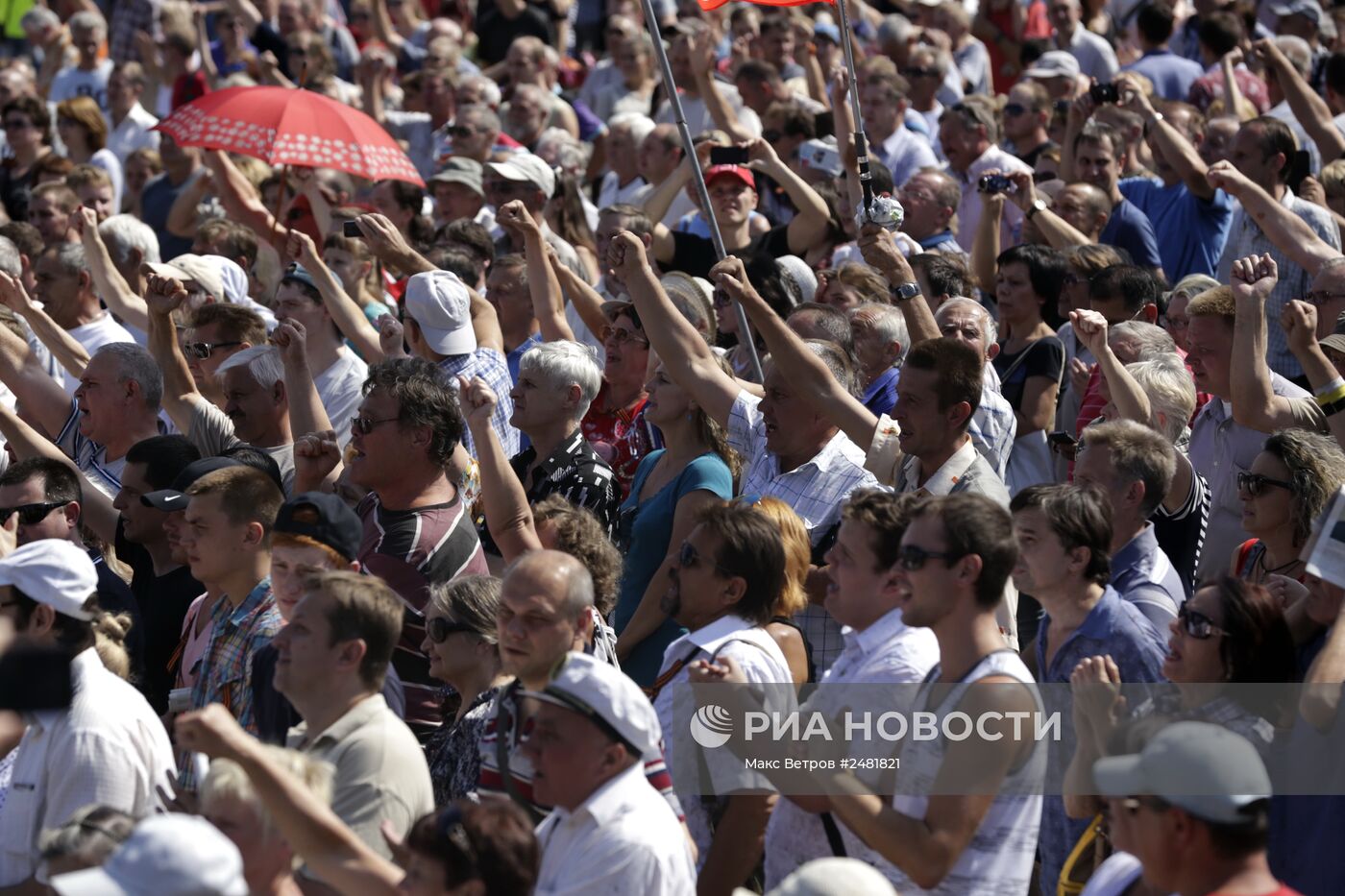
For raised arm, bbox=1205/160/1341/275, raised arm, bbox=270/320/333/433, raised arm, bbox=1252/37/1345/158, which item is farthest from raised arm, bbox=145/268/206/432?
raised arm, bbox=1252/37/1345/158

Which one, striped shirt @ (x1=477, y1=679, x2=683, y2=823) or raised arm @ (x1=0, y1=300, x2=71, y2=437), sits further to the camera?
raised arm @ (x1=0, y1=300, x2=71, y2=437)

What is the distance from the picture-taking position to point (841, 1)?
7277mm

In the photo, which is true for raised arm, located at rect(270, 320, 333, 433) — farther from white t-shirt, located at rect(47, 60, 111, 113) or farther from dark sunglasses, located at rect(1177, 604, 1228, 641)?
white t-shirt, located at rect(47, 60, 111, 113)

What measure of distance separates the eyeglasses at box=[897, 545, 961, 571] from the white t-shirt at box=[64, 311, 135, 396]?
16.9ft

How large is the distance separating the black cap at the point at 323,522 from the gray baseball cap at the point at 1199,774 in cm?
250

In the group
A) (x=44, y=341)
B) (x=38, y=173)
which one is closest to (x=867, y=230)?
(x=44, y=341)

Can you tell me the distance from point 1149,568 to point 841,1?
117 inches

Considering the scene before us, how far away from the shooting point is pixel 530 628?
14.8 ft

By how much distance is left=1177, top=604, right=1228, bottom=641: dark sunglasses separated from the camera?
4352 mm

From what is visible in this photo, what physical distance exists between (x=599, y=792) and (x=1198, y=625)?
5.00 ft

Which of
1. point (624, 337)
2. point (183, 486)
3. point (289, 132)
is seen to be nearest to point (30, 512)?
point (183, 486)

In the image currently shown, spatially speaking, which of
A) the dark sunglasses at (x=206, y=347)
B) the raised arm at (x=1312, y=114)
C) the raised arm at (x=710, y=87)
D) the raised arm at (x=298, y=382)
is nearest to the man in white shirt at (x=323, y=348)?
the dark sunglasses at (x=206, y=347)

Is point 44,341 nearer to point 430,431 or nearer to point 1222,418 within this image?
point 430,431

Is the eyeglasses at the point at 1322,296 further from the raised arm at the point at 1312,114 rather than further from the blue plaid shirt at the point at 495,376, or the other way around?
the blue plaid shirt at the point at 495,376
